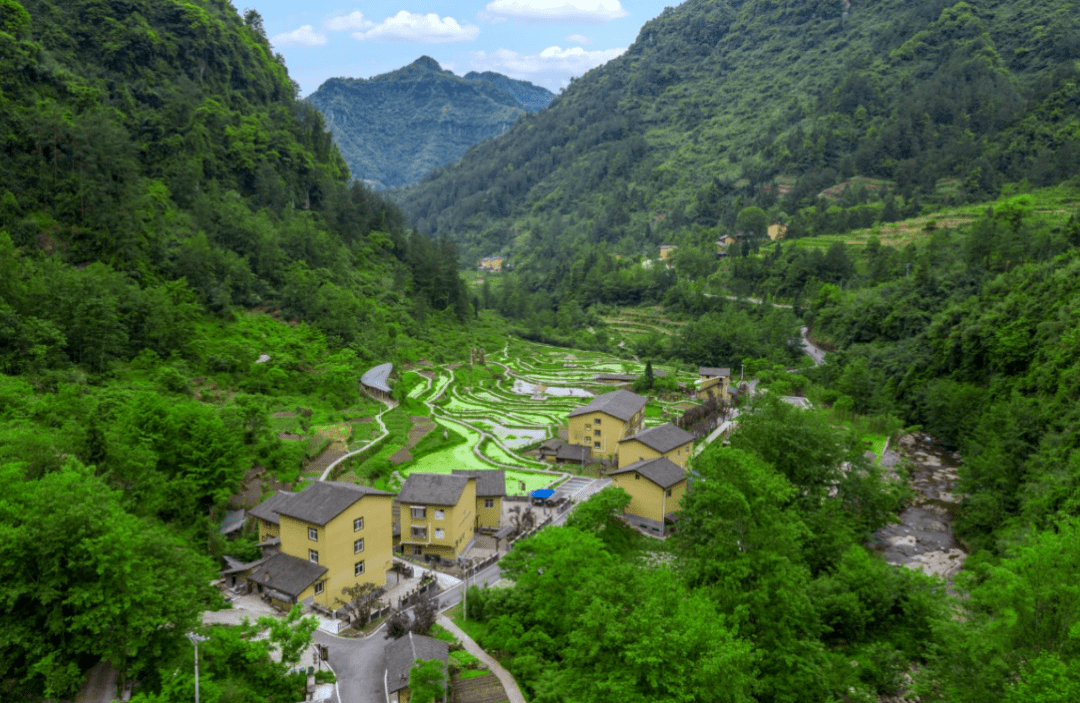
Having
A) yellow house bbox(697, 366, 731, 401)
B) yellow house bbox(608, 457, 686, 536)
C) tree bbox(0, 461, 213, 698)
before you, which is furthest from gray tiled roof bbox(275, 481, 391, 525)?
yellow house bbox(697, 366, 731, 401)

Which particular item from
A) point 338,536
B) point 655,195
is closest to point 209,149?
point 338,536

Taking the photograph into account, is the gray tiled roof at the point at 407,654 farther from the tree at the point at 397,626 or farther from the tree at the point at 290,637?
the tree at the point at 290,637

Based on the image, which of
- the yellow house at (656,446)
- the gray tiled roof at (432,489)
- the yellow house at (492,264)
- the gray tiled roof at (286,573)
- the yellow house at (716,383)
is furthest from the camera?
the yellow house at (492,264)

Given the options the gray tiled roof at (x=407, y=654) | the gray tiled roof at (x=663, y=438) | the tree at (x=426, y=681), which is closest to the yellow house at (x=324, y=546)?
the gray tiled roof at (x=407, y=654)

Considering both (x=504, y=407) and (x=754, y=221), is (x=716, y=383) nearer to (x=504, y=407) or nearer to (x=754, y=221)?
(x=504, y=407)

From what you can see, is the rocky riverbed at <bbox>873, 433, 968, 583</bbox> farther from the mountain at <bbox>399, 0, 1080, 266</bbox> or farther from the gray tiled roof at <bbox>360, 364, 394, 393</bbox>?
the mountain at <bbox>399, 0, 1080, 266</bbox>

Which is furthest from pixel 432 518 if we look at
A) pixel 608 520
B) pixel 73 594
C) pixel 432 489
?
pixel 73 594
